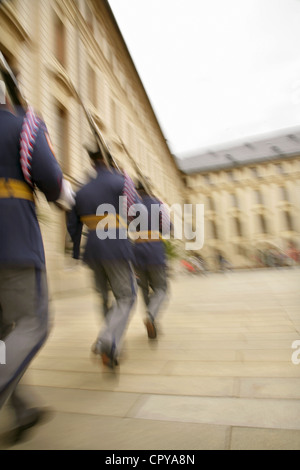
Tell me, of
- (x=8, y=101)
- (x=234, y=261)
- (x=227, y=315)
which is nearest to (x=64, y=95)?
(x=227, y=315)

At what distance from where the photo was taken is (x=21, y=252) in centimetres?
136

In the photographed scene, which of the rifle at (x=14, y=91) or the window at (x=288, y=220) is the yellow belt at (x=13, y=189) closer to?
the rifle at (x=14, y=91)

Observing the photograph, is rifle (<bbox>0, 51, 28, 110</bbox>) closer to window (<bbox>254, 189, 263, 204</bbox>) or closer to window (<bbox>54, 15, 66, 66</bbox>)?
window (<bbox>54, 15, 66, 66</bbox>)

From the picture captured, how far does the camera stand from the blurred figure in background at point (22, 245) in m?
1.34

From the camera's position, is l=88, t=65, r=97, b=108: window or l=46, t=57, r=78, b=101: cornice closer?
l=46, t=57, r=78, b=101: cornice

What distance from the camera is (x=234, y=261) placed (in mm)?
37000

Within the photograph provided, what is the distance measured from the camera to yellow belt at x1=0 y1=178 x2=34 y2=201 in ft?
4.48

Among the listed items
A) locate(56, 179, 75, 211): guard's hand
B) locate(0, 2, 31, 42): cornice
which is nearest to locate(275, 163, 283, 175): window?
locate(0, 2, 31, 42): cornice

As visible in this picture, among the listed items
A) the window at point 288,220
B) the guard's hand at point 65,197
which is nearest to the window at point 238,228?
the window at point 288,220

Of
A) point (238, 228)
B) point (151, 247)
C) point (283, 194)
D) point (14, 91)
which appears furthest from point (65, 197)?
point (283, 194)
